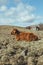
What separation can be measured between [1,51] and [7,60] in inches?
57.7

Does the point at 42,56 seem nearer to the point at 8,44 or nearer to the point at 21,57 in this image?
the point at 21,57

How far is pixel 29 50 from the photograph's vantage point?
1641 cm

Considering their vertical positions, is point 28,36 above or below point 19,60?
above

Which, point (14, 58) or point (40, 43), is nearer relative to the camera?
point (14, 58)

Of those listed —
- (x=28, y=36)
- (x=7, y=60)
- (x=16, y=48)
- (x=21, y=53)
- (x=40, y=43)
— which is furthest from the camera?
(x=28, y=36)

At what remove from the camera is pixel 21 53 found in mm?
15852

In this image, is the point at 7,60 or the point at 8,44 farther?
the point at 8,44

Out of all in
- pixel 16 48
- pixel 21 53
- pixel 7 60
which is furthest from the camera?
pixel 16 48

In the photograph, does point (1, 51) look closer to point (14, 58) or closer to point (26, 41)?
point (14, 58)

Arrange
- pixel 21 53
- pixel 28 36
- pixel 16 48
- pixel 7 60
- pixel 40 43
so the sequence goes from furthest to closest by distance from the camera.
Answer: pixel 28 36 → pixel 40 43 → pixel 16 48 → pixel 21 53 → pixel 7 60

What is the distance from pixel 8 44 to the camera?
17906mm

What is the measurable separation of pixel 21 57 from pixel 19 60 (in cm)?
42

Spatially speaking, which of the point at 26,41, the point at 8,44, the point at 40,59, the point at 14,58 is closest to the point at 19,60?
the point at 14,58

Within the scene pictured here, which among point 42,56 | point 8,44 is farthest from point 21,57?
point 8,44
